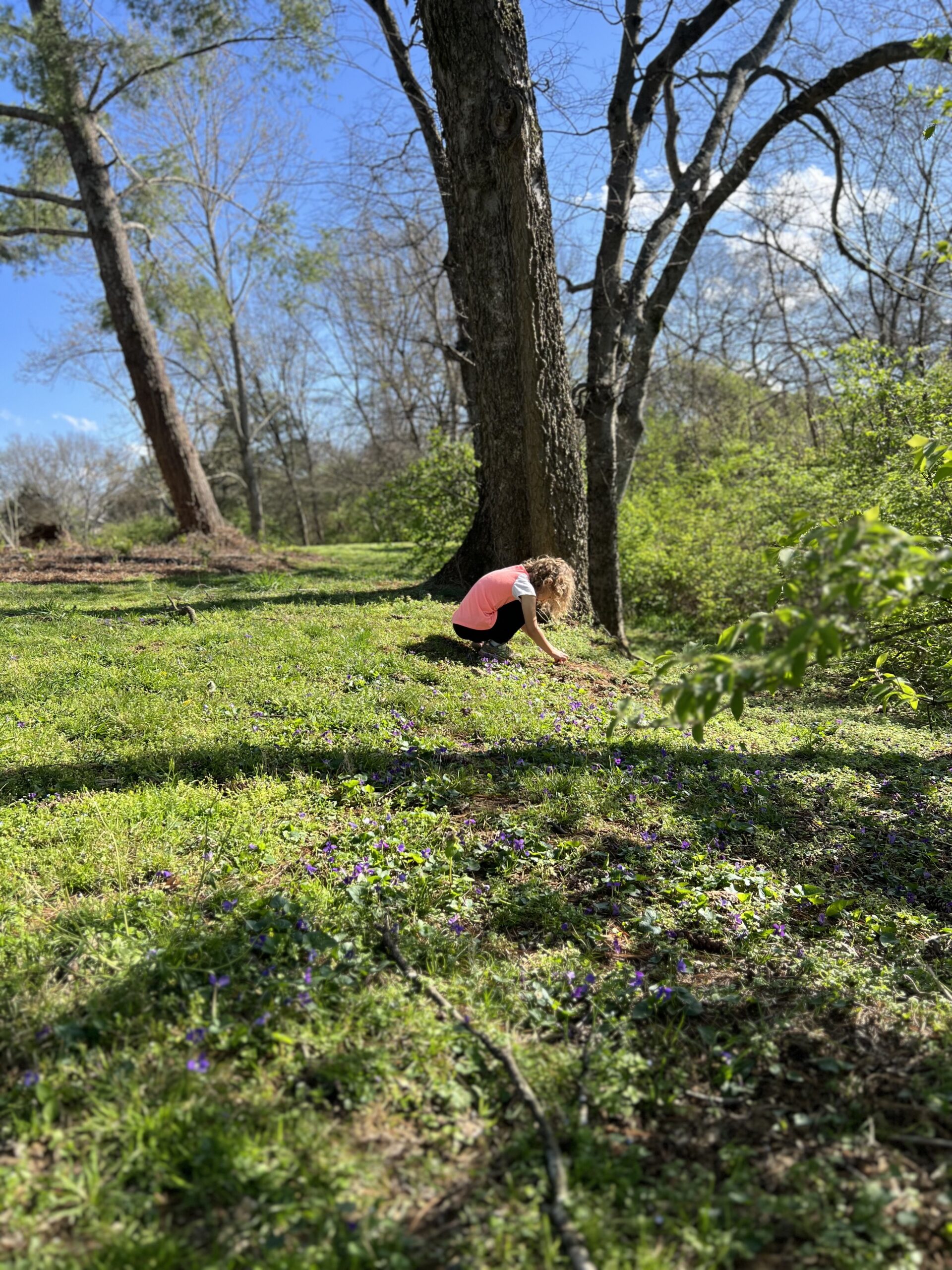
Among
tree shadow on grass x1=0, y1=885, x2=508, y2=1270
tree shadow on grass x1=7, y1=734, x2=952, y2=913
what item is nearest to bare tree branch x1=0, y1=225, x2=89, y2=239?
tree shadow on grass x1=7, y1=734, x2=952, y2=913

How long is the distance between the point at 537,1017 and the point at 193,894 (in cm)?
144

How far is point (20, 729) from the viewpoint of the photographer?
171 inches

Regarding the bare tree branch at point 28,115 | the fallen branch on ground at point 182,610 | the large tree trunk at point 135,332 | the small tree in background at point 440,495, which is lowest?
the fallen branch on ground at point 182,610

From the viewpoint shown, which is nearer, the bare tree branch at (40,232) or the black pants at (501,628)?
the black pants at (501,628)

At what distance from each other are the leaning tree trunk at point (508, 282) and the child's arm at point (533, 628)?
203 centimetres

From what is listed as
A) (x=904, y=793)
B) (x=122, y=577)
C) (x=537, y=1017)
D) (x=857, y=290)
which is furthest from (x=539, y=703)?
(x=857, y=290)

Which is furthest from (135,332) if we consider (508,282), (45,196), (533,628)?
(533,628)

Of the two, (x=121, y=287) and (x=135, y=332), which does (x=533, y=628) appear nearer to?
(x=135, y=332)

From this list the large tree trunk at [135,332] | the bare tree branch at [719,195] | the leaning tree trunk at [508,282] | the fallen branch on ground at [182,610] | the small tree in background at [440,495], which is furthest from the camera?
the large tree trunk at [135,332]

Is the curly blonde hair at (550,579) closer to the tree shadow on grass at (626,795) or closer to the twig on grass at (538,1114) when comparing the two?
the tree shadow on grass at (626,795)

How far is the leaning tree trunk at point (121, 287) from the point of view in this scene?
10.9 m

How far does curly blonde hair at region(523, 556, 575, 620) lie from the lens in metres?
6.23

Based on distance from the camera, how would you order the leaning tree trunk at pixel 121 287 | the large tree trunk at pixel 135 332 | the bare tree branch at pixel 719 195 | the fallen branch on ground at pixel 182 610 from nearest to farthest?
the fallen branch on ground at pixel 182 610 → the bare tree branch at pixel 719 195 → the leaning tree trunk at pixel 121 287 → the large tree trunk at pixel 135 332

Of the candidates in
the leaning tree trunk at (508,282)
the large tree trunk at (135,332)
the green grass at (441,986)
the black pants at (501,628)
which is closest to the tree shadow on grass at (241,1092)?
the green grass at (441,986)
